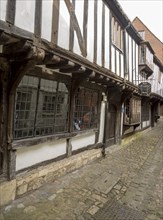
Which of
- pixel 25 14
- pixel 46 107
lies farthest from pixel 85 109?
pixel 25 14

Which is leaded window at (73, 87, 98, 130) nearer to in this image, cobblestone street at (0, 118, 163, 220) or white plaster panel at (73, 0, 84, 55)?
cobblestone street at (0, 118, 163, 220)

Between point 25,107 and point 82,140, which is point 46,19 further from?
point 82,140

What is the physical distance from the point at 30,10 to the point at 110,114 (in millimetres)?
6864

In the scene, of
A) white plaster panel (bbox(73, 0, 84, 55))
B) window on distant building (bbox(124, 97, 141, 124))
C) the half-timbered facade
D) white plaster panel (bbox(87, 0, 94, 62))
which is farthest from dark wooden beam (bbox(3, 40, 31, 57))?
window on distant building (bbox(124, 97, 141, 124))

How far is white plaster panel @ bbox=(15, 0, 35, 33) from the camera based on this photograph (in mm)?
3891

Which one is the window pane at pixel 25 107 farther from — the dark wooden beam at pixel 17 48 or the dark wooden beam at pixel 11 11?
the dark wooden beam at pixel 11 11

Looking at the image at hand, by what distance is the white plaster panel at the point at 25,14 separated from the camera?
3.89 m

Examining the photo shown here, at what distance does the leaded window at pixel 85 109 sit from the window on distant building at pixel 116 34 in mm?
2385

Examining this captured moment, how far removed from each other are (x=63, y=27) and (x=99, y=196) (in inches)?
169

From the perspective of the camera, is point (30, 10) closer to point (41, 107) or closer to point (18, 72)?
point (18, 72)

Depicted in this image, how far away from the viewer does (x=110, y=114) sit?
10.3 m

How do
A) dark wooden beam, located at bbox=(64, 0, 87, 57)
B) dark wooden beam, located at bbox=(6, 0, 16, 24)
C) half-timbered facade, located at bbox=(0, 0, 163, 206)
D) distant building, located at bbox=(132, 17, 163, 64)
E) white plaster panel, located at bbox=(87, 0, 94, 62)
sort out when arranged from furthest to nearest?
distant building, located at bbox=(132, 17, 163, 64)
white plaster panel, located at bbox=(87, 0, 94, 62)
dark wooden beam, located at bbox=(64, 0, 87, 57)
half-timbered facade, located at bbox=(0, 0, 163, 206)
dark wooden beam, located at bbox=(6, 0, 16, 24)

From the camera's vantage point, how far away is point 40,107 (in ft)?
18.0

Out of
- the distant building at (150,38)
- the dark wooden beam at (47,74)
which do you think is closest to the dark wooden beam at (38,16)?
the dark wooden beam at (47,74)
